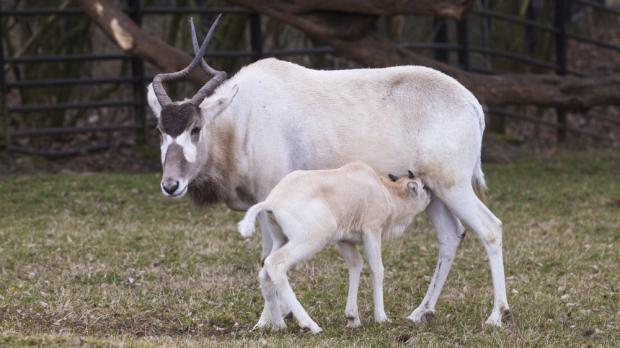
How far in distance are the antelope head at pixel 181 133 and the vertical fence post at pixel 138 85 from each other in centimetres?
733

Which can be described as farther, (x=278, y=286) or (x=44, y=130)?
(x=44, y=130)

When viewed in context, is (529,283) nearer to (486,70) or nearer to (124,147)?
(124,147)

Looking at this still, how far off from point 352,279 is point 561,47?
1083 cm

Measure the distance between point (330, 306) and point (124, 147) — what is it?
745 centimetres

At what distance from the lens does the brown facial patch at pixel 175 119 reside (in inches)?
270

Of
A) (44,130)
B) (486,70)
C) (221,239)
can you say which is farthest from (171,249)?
(486,70)

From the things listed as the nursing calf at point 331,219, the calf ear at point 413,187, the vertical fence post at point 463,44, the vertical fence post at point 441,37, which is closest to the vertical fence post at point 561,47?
the vertical fence post at point 463,44

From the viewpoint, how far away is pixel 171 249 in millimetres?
9320

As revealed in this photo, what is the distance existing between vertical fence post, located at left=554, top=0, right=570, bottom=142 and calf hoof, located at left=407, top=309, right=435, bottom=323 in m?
9.82

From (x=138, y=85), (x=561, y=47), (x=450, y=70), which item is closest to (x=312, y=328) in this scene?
(x=450, y=70)

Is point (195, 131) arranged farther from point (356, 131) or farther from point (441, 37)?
point (441, 37)

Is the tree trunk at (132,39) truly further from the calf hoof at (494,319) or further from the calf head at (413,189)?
the calf hoof at (494,319)

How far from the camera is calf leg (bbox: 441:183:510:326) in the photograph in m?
7.21

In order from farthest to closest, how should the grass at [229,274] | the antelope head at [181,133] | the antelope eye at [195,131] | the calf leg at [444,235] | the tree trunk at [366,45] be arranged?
the tree trunk at [366,45] → the calf leg at [444,235] → the antelope eye at [195,131] → the antelope head at [181,133] → the grass at [229,274]
